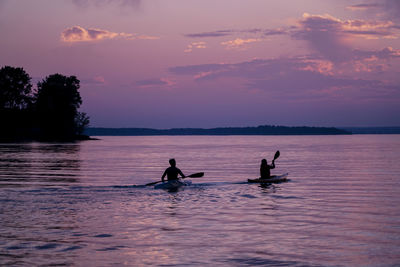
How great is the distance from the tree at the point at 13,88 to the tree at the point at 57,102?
4.01 m

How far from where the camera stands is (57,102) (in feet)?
477

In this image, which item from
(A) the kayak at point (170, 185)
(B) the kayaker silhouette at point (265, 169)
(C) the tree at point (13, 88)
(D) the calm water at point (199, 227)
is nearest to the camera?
(D) the calm water at point (199, 227)

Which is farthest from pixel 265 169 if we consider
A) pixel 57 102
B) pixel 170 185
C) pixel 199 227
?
pixel 57 102

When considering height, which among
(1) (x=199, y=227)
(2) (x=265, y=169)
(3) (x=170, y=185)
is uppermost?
(2) (x=265, y=169)

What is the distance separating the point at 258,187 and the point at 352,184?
23.5 ft

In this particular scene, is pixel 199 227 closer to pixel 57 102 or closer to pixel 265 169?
pixel 265 169

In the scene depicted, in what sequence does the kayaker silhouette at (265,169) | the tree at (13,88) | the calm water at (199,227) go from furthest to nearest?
the tree at (13,88) → the kayaker silhouette at (265,169) → the calm water at (199,227)

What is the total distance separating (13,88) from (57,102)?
13.2 m

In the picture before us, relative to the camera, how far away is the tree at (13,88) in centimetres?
14100

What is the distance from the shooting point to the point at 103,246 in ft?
43.9

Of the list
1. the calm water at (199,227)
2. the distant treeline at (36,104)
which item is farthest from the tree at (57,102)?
the calm water at (199,227)

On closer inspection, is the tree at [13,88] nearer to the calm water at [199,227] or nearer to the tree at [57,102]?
the tree at [57,102]

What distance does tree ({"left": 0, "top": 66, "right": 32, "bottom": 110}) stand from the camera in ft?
463

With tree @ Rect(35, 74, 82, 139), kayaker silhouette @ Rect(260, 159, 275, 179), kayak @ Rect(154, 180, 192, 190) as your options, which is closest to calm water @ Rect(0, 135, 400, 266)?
kayak @ Rect(154, 180, 192, 190)
